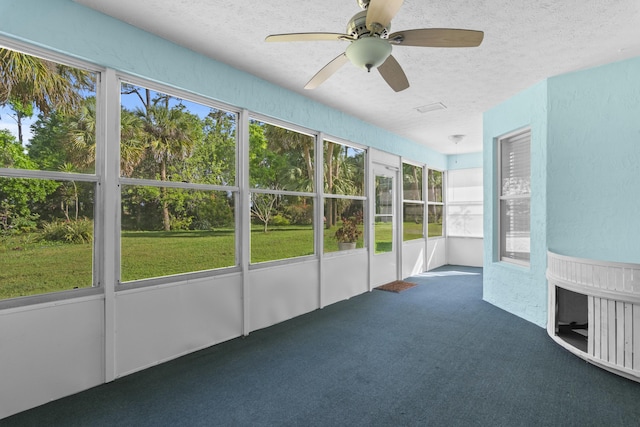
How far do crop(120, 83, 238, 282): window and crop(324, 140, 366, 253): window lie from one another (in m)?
1.68

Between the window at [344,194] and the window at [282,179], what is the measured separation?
366 mm

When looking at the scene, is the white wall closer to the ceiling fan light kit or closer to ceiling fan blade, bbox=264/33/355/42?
ceiling fan blade, bbox=264/33/355/42

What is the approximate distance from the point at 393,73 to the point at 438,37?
53 cm

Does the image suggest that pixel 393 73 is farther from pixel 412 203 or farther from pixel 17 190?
pixel 412 203

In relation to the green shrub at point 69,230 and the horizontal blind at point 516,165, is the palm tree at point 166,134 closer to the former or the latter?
the green shrub at point 69,230

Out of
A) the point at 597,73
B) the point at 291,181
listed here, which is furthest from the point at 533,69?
the point at 291,181

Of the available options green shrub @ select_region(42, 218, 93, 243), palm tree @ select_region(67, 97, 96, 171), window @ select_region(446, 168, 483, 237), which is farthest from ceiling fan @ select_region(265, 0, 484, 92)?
window @ select_region(446, 168, 483, 237)

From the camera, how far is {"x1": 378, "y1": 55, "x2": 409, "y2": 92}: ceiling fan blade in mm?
2301

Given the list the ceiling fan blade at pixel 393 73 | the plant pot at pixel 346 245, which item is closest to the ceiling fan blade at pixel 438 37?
the ceiling fan blade at pixel 393 73

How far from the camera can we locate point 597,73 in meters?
3.31

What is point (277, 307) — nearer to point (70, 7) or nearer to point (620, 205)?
point (70, 7)

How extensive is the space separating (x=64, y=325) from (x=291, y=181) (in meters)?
3.47

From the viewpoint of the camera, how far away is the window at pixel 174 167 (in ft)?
9.21

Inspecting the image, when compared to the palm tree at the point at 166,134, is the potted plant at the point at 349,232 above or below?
below
